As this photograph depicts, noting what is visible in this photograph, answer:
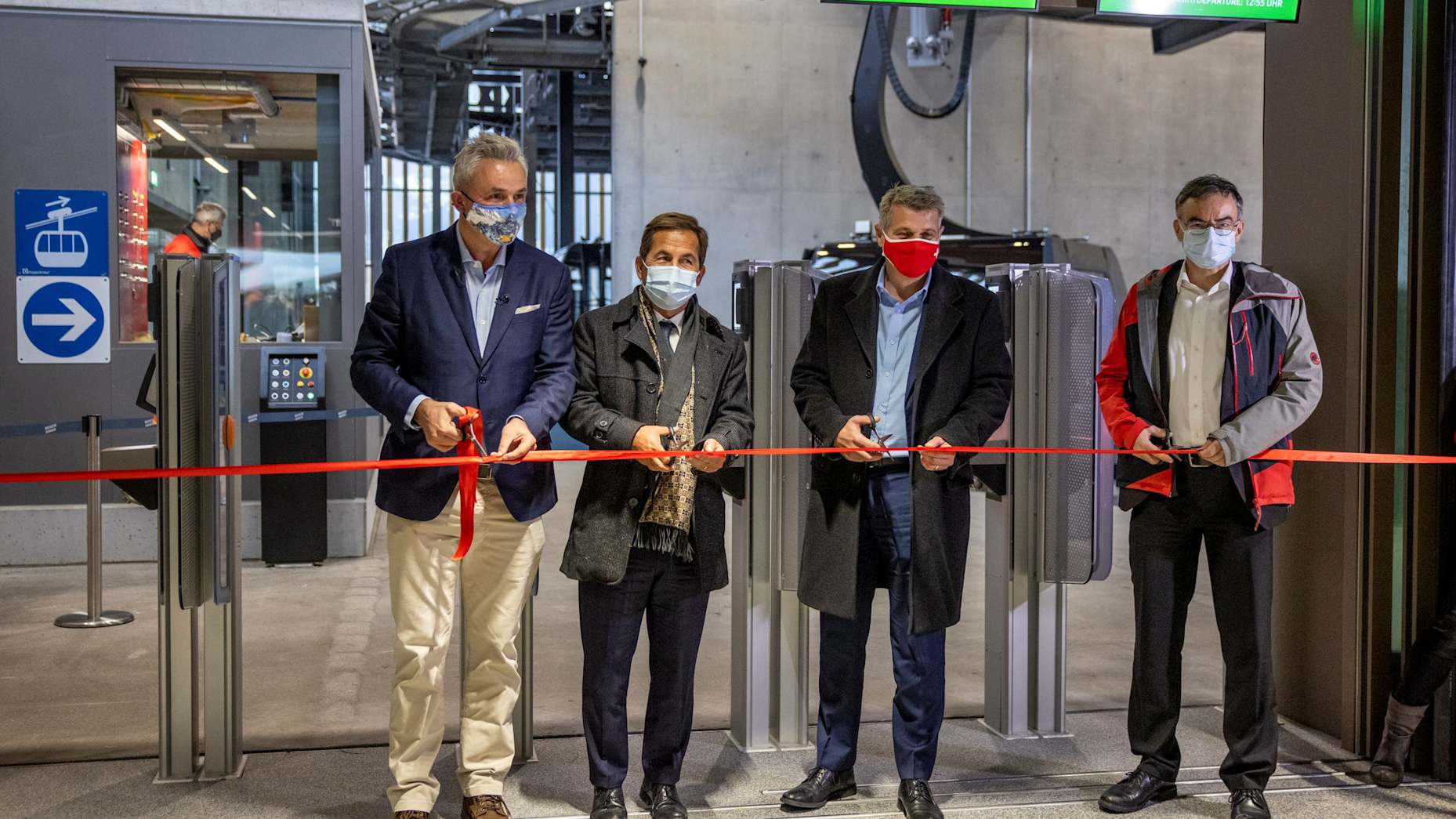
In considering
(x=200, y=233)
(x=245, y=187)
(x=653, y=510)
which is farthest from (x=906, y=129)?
(x=653, y=510)

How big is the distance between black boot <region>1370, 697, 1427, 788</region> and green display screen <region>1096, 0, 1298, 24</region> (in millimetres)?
2158

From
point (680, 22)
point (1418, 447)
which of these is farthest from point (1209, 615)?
point (680, 22)

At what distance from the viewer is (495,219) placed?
2.84 meters

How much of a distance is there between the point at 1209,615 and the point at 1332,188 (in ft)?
9.10

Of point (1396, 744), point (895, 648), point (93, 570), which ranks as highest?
point (895, 648)

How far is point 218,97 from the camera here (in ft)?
23.7

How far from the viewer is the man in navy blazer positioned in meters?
2.84

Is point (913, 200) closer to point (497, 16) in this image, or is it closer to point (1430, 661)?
point (1430, 661)

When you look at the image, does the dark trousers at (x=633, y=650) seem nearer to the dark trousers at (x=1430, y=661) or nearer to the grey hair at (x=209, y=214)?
the dark trousers at (x=1430, y=661)

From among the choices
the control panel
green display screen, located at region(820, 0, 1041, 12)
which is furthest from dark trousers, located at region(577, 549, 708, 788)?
the control panel

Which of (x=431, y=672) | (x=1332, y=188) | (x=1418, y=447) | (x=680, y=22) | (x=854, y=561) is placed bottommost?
(x=431, y=672)

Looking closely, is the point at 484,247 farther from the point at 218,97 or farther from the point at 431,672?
the point at 218,97

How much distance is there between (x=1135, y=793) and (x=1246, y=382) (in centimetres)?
111

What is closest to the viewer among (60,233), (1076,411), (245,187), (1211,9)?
(1076,411)
